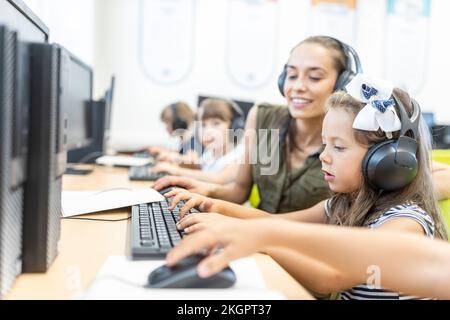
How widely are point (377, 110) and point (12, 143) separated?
1.96ft

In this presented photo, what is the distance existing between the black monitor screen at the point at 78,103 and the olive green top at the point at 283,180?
615 millimetres

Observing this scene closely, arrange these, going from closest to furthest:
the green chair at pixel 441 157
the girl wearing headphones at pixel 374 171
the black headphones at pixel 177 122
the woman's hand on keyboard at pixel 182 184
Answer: the girl wearing headphones at pixel 374 171 → the green chair at pixel 441 157 → the woman's hand on keyboard at pixel 182 184 → the black headphones at pixel 177 122

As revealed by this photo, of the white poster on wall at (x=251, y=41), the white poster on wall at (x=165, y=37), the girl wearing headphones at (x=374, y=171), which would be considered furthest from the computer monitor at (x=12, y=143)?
the white poster on wall at (x=251, y=41)

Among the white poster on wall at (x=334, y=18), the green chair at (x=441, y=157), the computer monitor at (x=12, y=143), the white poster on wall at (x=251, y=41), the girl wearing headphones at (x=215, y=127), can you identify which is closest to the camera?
the computer monitor at (x=12, y=143)

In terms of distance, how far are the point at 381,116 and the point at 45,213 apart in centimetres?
58

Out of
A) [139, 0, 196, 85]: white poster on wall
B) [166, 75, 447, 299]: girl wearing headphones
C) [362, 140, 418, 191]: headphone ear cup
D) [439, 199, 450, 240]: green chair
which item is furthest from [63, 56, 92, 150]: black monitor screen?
[139, 0, 196, 85]: white poster on wall

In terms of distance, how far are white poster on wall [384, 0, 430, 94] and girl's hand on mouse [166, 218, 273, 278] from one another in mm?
3238

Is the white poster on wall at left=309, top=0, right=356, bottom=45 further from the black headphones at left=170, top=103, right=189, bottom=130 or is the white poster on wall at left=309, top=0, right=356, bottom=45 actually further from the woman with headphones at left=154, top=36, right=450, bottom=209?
the woman with headphones at left=154, top=36, right=450, bottom=209

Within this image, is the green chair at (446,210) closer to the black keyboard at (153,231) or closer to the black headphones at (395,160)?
the black headphones at (395,160)

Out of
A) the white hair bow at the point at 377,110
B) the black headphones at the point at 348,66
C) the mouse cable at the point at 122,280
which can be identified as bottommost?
the mouse cable at the point at 122,280

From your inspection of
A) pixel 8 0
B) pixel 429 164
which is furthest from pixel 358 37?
pixel 8 0

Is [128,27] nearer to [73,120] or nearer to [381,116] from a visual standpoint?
[73,120]

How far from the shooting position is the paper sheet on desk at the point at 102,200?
90 cm

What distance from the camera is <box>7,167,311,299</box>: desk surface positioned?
49 centimetres
